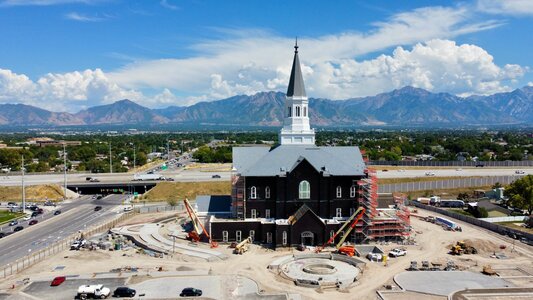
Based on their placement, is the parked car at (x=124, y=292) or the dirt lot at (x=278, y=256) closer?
the parked car at (x=124, y=292)

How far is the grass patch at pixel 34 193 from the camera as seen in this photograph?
103m

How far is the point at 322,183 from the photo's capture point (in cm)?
6544

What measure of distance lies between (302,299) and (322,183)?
76.6 ft

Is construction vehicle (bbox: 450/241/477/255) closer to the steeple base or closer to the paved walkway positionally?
the steeple base

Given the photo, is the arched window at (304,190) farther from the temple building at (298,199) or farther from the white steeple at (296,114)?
the white steeple at (296,114)

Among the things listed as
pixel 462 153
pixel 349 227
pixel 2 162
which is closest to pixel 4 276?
pixel 349 227

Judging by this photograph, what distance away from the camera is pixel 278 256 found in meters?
58.0

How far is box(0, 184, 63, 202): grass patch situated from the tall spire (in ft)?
207

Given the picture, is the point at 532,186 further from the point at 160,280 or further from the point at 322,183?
the point at 160,280

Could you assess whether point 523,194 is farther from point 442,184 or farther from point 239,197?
point 239,197

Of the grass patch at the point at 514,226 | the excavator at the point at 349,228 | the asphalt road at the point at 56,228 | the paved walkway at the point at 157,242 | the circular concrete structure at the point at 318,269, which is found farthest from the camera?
Result: the grass patch at the point at 514,226

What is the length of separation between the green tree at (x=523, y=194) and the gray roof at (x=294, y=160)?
33.6m

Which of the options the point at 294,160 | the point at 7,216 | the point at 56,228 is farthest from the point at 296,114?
the point at 7,216

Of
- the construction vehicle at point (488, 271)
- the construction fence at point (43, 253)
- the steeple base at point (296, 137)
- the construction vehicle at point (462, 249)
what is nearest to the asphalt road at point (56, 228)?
the construction fence at point (43, 253)
